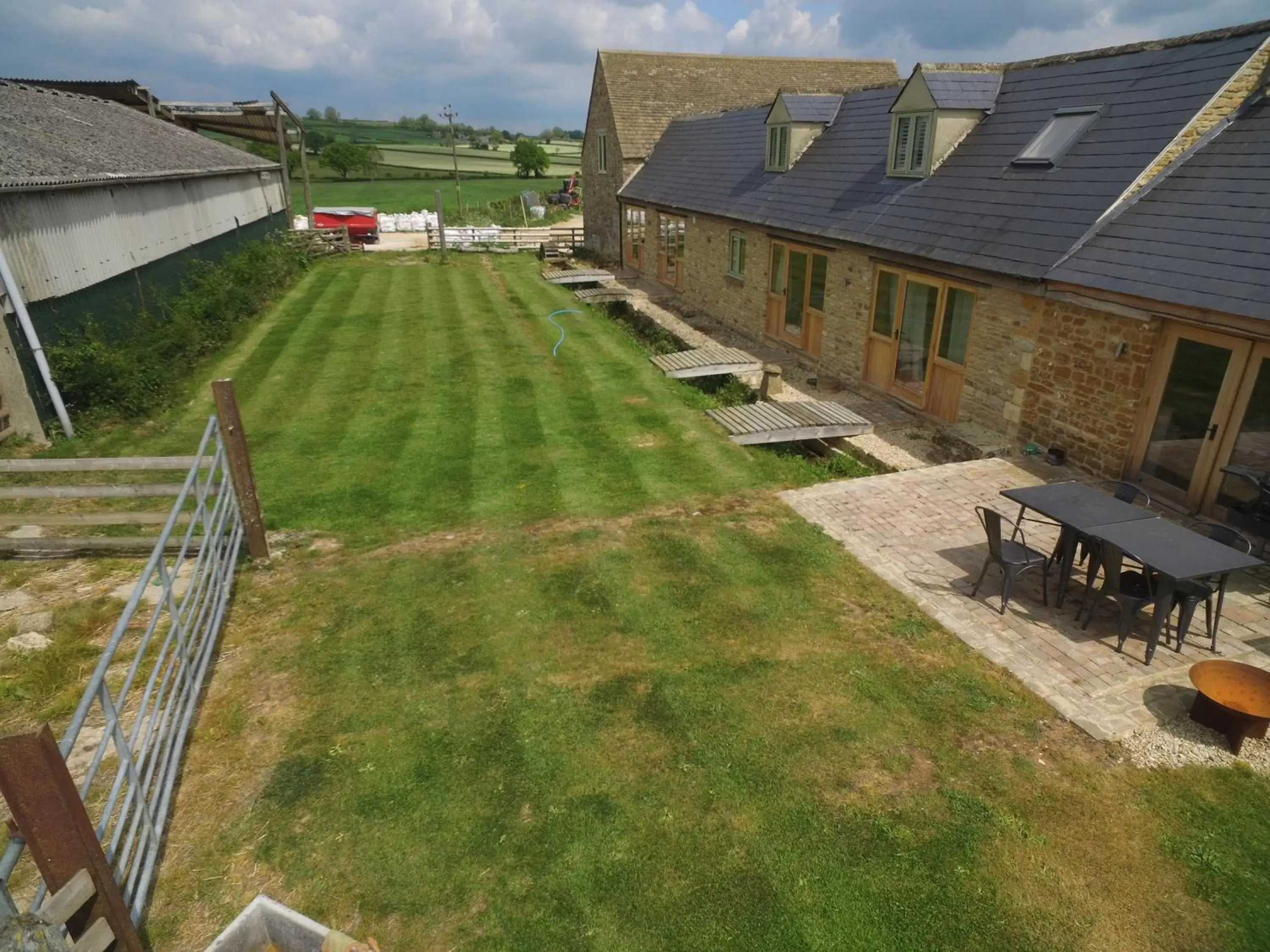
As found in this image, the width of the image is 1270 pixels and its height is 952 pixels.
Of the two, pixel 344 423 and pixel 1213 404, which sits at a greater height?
pixel 1213 404

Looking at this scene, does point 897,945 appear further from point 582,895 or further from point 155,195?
point 155,195

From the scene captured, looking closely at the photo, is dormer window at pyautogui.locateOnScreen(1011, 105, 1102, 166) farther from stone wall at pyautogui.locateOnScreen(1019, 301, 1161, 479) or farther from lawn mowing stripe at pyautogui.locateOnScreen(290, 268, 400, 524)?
lawn mowing stripe at pyautogui.locateOnScreen(290, 268, 400, 524)

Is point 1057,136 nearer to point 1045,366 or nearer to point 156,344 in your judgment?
point 1045,366

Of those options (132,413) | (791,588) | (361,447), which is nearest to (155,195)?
(132,413)

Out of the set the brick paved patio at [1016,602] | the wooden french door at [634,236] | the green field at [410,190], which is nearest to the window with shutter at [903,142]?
the brick paved patio at [1016,602]

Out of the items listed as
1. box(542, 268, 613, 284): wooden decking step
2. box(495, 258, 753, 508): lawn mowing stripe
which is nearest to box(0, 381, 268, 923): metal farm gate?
box(495, 258, 753, 508): lawn mowing stripe

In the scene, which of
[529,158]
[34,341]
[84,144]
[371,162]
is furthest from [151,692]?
[371,162]

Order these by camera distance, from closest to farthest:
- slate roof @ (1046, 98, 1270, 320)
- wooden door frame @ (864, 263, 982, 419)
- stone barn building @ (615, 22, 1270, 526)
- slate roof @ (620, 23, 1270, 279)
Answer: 1. slate roof @ (1046, 98, 1270, 320)
2. stone barn building @ (615, 22, 1270, 526)
3. slate roof @ (620, 23, 1270, 279)
4. wooden door frame @ (864, 263, 982, 419)

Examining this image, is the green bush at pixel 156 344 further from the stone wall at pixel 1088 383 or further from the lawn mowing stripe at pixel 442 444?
the stone wall at pixel 1088 383
